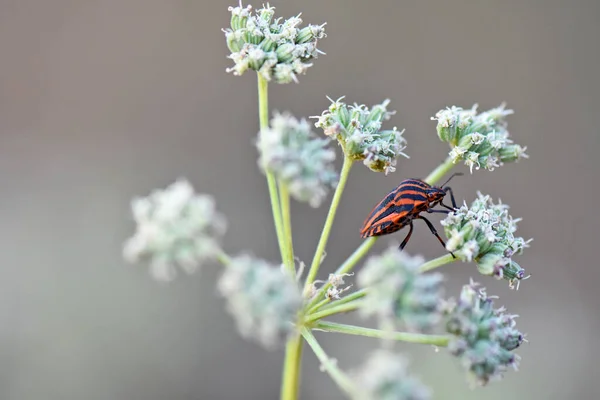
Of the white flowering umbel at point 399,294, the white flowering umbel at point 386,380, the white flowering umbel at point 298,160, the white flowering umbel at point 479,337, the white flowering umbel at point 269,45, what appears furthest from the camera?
the white flowering umbel at point 269,45

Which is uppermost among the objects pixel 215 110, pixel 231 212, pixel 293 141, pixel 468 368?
pixel 215 110

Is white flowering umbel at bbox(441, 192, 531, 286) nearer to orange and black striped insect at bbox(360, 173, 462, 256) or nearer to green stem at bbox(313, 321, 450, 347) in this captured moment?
orange and black striped insect at bbox(360, 173, 462, 256)

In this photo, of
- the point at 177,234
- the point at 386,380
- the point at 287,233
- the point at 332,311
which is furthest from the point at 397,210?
the point at 177,234

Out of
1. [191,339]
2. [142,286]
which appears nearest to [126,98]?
[142,286]

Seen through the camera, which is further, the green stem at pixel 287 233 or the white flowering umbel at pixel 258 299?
the green stem at pixel 287 233

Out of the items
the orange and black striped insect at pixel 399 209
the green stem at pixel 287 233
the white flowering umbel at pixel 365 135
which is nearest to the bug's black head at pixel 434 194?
the orange and black striped insect at pixel 399 209

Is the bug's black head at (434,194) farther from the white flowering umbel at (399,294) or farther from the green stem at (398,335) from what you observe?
the white flowering umbel at (399,294)

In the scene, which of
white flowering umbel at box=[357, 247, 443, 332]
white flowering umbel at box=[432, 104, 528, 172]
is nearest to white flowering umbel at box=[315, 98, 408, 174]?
white flowering umbel at box=[432, 104, 528, 172]

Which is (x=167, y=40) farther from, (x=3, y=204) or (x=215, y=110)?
(x=3, y=204)
